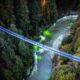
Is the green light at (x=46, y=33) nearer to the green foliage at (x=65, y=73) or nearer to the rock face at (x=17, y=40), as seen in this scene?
the rock face at (x=17, y=40)

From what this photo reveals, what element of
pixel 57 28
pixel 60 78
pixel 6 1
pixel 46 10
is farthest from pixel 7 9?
pixel 60 78

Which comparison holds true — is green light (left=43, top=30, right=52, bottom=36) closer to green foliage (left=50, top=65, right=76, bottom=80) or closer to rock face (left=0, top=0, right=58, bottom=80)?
rock face (left=0, top=0, right=58, bottom=80)

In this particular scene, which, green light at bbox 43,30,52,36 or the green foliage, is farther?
green light at bbox 43,30,52,36

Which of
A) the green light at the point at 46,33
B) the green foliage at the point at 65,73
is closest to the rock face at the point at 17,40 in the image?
the green light at the point at 46,33

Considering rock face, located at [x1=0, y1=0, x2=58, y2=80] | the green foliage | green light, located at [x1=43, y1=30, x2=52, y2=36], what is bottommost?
green light, located at [x1=43, y1=30, x2=52, y2=36]

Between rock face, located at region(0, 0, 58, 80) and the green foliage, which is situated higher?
the green foliage

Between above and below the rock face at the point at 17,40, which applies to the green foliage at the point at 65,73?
above

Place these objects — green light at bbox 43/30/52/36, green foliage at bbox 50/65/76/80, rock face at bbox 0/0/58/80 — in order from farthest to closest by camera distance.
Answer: green light at bbox 43/30/52/36, rock face at bbox 0/0/58/80, green foliage at bbox 50/65/76/80

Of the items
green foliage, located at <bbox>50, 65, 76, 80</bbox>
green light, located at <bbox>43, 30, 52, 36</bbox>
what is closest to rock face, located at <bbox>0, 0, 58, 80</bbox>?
green light, located at <bbox>43, 30, 52, 36</bbox>

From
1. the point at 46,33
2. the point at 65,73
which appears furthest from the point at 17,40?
the point at 65,73
